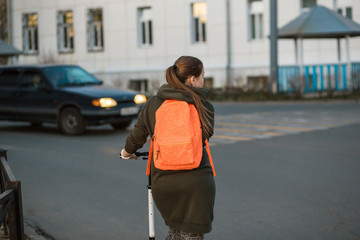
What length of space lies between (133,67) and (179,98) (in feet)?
99.6

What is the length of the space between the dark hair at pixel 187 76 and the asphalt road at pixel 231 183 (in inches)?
90.5

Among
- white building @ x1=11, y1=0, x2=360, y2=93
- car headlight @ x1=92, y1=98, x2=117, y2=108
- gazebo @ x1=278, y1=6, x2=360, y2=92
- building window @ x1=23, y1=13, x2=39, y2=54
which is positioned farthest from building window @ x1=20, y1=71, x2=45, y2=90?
building window @ x1=23, y1=13, x2=39, y2=54

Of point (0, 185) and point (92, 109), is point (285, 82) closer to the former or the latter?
point (92, 109)

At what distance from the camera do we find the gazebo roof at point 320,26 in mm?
24578

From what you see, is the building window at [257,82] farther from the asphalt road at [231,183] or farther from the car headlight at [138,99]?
the car headlight at [138,99]

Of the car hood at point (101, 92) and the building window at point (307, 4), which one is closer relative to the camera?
the car hood at point (101, 92)

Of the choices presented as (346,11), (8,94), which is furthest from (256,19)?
(8,94)

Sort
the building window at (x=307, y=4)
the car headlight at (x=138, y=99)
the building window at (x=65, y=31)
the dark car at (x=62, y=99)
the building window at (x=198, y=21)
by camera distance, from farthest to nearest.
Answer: the building window at (x=65, y=31) → the building window at (x=198, y=21) → the building window at (x=307, y=4) → the car headlight at (x=138, y=99) → the dark car at (x=62, y=99)

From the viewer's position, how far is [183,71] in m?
3.80

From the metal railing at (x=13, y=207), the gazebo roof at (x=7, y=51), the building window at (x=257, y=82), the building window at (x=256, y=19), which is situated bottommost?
the metal railing at (x=13, y=207)

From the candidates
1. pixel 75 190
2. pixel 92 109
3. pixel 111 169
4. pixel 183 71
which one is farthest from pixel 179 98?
pixel 92 109

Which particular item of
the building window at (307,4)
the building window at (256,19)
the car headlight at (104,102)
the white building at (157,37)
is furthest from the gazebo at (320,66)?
the car headlight at (104,102)

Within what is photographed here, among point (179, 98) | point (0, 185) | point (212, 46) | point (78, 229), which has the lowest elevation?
point (78, 229)

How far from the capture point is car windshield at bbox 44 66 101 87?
47.9ft
